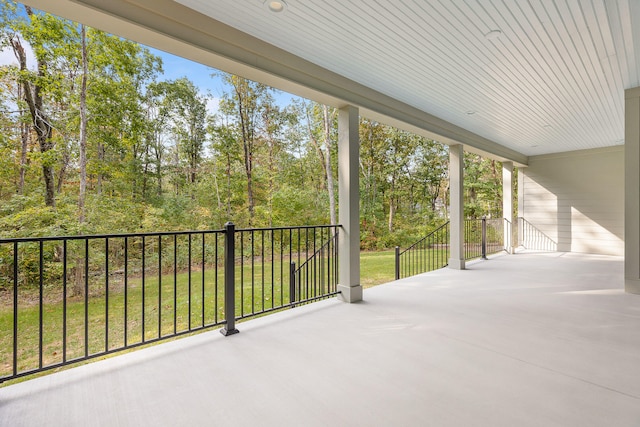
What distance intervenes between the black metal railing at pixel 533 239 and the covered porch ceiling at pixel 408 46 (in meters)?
4.43

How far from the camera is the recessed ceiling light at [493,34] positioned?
2385 mm

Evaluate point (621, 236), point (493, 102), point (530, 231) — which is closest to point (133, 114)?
point (493, 102)

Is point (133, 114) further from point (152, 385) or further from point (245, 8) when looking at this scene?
point (152, 385)

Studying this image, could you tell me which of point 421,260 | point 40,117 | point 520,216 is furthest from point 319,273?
point 40,117

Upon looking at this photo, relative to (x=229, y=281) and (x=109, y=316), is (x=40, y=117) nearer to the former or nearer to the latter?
(x=109, y=316)

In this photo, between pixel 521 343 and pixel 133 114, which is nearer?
pixel 521 343

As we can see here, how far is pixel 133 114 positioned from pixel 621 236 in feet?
41.1

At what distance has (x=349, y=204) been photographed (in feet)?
11.2

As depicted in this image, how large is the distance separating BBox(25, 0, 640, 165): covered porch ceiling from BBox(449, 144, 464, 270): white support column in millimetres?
1233

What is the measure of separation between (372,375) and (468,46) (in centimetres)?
284

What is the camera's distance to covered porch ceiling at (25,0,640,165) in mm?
2057

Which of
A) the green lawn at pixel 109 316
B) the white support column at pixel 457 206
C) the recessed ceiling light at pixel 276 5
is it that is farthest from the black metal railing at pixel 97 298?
the white support column at pixel 457 206

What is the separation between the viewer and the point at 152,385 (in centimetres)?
173

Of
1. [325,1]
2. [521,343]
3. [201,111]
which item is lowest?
[521,343]
